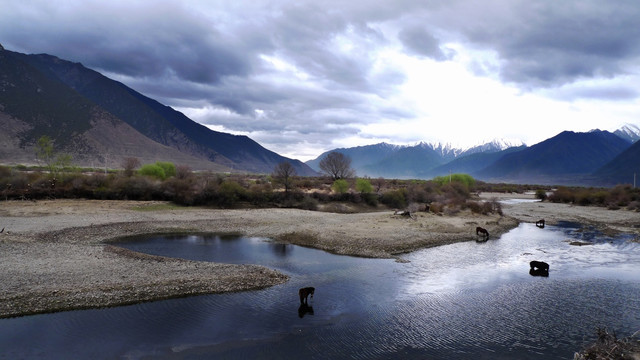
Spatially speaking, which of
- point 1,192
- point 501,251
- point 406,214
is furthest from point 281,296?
point 1,192

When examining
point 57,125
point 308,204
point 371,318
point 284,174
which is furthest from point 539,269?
point 57,125

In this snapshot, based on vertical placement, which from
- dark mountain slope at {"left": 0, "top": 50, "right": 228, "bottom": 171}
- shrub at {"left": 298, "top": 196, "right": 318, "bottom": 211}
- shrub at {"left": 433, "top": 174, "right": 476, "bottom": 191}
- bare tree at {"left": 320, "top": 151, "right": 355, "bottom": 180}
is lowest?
shrub at {"left": 298, "top": 196, "right": 318, "bottom": 211}

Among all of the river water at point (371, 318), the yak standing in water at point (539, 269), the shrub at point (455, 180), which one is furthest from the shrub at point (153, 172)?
the shrub at point (455, 180)

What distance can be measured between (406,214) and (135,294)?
35.2 m

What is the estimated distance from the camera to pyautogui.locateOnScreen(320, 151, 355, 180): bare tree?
9689 centimetres

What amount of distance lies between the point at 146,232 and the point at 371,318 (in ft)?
90.5

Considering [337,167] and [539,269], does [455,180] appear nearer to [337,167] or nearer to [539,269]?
[337,167]

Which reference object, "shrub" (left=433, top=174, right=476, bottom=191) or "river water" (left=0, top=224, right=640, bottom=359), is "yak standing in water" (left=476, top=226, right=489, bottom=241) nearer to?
"river water" (left=0, top=224, right=640, bottom=359)

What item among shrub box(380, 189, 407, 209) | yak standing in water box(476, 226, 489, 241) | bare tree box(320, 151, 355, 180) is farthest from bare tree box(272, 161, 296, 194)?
yak standing in water box(476, 226, 489, 241)

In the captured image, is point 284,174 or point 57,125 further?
point 57,125

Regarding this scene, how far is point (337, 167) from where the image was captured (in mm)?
97375

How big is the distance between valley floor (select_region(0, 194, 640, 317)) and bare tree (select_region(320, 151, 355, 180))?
45.9 meters

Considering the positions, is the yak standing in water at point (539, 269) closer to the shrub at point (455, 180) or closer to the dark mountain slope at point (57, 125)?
the shrub at point (455, 180)

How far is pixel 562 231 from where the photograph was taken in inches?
1639
